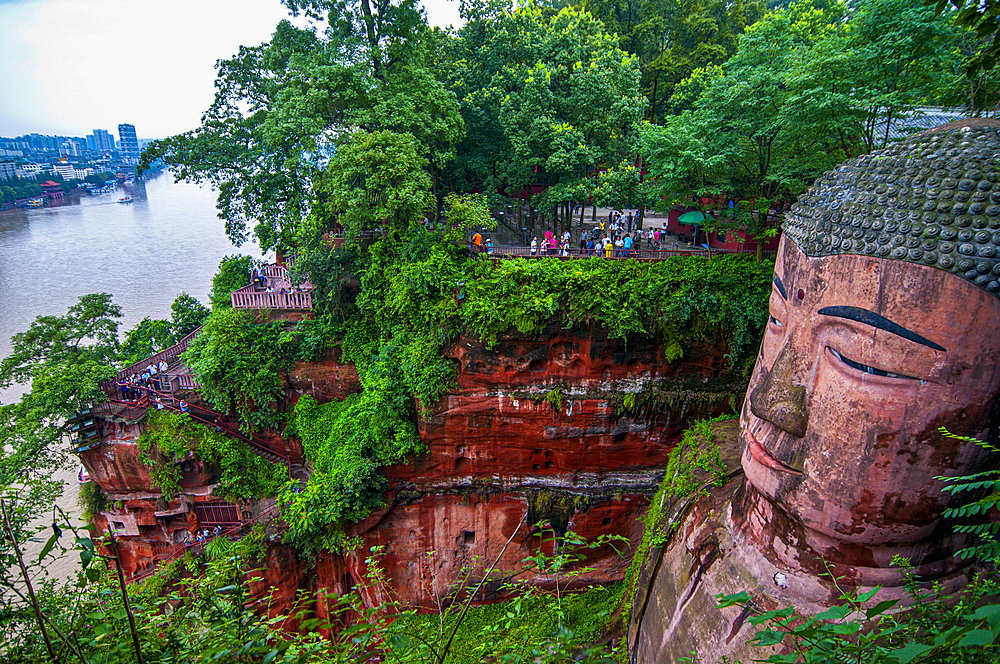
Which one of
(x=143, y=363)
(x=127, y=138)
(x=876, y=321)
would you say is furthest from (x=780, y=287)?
(x=127, y=138)

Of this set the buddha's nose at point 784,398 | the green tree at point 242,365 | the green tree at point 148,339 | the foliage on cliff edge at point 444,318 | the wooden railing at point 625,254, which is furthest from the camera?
the green tree at point 148,339

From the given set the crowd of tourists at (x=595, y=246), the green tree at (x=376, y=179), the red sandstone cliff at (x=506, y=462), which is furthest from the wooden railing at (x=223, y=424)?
the crowd of tourists at (x=595, y=246)

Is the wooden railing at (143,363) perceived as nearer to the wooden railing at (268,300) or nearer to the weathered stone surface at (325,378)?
the wooden railing at (268,300)

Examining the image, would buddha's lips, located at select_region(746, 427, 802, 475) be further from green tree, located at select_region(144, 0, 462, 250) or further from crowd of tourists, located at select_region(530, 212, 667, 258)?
green tree, located at select_region(144, 0, 462, 250)

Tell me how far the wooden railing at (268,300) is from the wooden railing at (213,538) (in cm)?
561

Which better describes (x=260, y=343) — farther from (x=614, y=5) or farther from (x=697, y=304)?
(x=614, y=5)

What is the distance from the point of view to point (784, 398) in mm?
6070

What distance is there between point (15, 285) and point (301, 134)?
28.0 metres

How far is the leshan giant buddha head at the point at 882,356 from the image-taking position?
5078mm

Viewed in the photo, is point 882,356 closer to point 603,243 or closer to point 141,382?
point 603,243

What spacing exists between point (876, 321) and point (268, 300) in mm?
14883

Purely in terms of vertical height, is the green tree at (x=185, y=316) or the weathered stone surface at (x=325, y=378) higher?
the green tree at (x=185, y=316)

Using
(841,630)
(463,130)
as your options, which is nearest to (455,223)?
(463,130)

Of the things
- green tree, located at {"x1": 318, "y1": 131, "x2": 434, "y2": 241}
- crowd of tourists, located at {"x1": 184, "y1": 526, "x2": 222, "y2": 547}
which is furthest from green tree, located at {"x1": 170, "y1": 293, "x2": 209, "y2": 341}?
green tree, located at {"x1": 318, "y1": 131, "x2": 434, "y2": 241}
